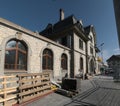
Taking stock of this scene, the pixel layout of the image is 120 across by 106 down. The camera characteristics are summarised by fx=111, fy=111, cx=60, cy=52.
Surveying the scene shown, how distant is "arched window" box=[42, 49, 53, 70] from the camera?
11.9 m

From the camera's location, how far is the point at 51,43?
1258 cm

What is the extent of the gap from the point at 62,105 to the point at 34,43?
6.59m

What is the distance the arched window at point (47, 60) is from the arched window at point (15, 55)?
2.55m

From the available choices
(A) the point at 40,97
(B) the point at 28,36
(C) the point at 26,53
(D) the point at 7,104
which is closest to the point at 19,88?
(D) the point at 7,104

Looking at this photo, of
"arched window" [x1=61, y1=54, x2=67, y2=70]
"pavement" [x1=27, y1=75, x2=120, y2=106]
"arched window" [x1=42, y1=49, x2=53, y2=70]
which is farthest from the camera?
"arched window" [x1=61, y1=54, x2=67, y2=70]

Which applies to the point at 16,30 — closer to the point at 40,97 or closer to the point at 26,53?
the point at 26,53

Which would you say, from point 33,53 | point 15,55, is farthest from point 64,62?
point 15,55

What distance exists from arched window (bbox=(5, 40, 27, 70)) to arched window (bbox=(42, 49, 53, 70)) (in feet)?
8.35

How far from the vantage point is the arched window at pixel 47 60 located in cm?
1191

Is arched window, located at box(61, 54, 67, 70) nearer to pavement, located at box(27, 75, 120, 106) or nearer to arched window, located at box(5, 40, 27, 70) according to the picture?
arched window, located at box(5, 40, 27, 70)

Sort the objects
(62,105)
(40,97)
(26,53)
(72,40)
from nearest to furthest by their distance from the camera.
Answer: (62,105) < (40,97) < (26,53) < (72,40)

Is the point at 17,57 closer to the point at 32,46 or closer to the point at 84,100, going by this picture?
the point at 32,46

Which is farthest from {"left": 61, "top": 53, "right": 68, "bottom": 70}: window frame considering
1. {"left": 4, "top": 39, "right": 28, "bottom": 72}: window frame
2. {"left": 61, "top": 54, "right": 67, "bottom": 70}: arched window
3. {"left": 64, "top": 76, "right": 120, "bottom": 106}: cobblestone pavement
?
{"left": 64, "top": 76, "right": 120, "bottom": 106}: cobblestone pavement

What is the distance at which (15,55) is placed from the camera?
352 inches
